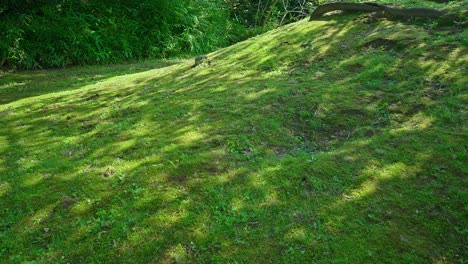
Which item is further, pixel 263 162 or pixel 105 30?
pixel 105 30

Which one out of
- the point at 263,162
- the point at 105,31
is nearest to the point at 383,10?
the point at 263,162

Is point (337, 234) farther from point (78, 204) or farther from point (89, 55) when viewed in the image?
point (89, 55)

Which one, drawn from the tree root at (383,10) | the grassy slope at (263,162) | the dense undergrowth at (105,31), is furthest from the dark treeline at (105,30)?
the grassy slope at (263,162)

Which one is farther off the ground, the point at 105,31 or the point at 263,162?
the point at 105,31

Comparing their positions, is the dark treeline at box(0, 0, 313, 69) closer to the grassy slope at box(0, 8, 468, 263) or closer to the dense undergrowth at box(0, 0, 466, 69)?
the dense undergrowth at box(0, 0, 466, 69)

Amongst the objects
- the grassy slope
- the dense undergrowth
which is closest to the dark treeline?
the dense undergrowth

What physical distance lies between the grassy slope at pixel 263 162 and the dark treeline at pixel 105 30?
3535 millimetres

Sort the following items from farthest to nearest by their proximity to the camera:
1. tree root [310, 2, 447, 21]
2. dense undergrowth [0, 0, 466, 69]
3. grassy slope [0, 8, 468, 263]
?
dense undergrowth [0, 0, 466, 69] < tree root [310, 2, 447, 21] < grassy slope [0, 8, 468, 263]

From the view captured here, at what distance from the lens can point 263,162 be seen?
3.81 m

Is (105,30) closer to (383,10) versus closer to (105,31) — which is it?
(105,31)

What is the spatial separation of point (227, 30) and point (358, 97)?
948 centimetres

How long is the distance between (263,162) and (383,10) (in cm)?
423

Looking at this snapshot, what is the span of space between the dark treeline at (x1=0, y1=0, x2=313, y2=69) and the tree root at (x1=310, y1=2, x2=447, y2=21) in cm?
131

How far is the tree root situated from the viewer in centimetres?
616
